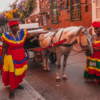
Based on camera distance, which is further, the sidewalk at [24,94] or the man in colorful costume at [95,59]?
the man in colorful costume at [95,59]

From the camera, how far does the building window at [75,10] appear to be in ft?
33.1

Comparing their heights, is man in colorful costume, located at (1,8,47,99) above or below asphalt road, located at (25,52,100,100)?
above

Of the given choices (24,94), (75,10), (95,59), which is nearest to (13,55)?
(24,94)

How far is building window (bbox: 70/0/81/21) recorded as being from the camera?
10.1 metres

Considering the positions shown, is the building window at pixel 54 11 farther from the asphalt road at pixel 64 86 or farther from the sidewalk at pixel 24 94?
the sidewalk at pixel 24 94

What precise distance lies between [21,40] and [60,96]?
1.78 metres

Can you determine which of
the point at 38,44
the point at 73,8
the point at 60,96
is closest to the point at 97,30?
the point at 60,96

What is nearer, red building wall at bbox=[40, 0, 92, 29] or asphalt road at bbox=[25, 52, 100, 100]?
asphalt road at bbox=[25, 52, 100, 100]

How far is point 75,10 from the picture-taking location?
10391 millimetres

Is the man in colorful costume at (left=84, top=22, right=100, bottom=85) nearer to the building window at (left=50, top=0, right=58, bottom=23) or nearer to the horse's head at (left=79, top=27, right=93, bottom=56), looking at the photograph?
the horse's head at (left=79, top=27, right=93, bottom=56)

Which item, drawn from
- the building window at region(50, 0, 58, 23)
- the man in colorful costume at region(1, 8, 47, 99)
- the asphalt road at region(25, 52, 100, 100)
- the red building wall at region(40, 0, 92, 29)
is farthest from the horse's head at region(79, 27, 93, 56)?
the building window at region(50, 0, 58, 23)

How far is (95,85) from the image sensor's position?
13.9ft

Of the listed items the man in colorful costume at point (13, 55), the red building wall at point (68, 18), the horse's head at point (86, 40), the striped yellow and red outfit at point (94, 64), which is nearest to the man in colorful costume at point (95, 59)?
the striped yellow and red outfit at point (94, 64)

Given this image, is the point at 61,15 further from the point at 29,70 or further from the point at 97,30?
the point at 97,30
